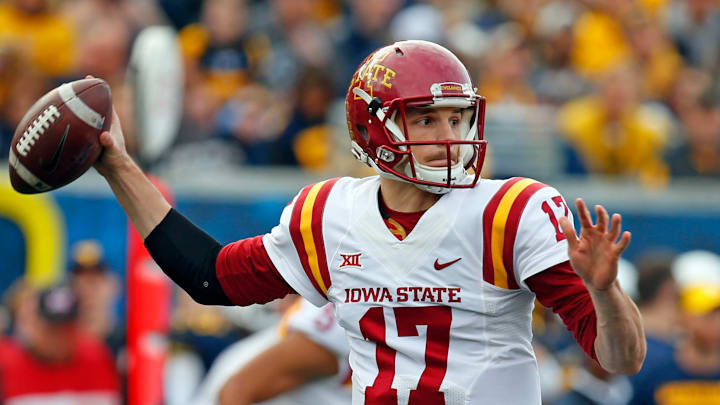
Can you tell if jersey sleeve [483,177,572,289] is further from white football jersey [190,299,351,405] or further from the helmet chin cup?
white football jersey [190,299,351,405]

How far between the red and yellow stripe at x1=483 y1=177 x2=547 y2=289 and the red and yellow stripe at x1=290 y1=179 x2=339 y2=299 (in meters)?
0.53

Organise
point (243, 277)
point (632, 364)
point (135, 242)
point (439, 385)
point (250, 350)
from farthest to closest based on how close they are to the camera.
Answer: point (135, 242) → point (250, 350) → point (243, 277) → point (439, 385) → point (632, 364)

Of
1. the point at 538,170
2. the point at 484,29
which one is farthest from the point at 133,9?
the point at 538,170

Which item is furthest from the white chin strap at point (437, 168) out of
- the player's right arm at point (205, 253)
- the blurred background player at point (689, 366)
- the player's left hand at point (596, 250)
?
the blurred background player at point (689, 366)

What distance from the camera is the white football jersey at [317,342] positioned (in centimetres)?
476

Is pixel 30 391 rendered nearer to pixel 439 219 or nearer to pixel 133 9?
pixel 133 9

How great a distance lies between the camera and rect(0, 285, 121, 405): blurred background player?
752 cm

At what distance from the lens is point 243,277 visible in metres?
3.84

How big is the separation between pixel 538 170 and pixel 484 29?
6.70 ft

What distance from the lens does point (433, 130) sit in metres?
3.61

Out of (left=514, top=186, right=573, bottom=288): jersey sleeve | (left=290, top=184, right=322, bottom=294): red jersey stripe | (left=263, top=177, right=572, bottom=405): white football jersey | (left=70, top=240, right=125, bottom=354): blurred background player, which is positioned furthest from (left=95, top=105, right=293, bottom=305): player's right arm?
(left=70, top=240, right=125, bottom=354): blurred background player

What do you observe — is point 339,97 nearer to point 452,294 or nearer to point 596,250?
point 452,294

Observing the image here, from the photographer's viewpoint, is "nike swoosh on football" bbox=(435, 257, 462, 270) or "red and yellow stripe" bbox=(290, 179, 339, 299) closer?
"nike swoosh on football" bbox=(435, 257, 462, 270)

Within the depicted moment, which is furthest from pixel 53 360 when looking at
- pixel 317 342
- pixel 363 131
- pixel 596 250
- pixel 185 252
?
pixel 596 250
